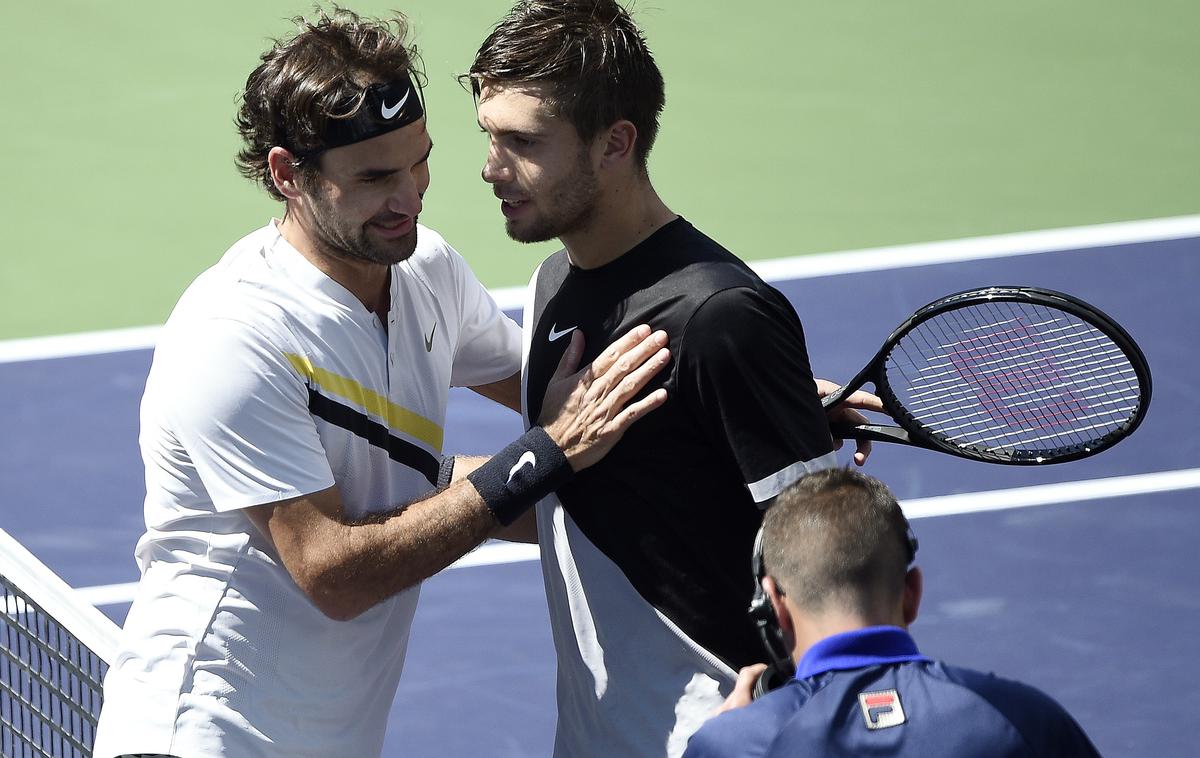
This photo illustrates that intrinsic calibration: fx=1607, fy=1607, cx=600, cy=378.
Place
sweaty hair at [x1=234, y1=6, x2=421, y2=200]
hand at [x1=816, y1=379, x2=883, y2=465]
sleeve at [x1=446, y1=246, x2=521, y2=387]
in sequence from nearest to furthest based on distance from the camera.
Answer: sweaty hair at [x1=234, y1=6, x2=421, y2=200] < hand at [x1=816, y1=379, x2=883, y2=465] < sleeve at [x1=446, y1=246, x2=521, y2=387]

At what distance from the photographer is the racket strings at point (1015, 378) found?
186 inches

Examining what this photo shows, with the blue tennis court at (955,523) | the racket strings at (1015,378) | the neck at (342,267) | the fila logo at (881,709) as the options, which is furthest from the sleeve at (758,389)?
the blue tennis court at (955,523)

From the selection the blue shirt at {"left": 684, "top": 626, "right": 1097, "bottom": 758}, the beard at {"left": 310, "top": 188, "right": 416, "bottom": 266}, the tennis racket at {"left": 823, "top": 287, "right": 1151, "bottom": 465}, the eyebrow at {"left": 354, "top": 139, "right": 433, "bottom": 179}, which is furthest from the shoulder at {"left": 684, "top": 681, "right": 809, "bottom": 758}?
the eyebrow at {"left": 354, "top": 139, "right": 433, "bottom": 179}

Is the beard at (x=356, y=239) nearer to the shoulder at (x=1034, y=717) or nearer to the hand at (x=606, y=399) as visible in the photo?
the hand at (x=606, y=399)

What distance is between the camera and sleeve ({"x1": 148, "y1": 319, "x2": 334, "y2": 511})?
11.4 feet

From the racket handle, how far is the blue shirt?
1.09 metres

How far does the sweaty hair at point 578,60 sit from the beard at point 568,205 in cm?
8

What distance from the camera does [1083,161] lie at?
889cm

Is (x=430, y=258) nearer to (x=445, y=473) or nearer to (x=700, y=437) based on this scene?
(x=445, y=473)

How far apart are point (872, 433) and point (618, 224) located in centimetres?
79

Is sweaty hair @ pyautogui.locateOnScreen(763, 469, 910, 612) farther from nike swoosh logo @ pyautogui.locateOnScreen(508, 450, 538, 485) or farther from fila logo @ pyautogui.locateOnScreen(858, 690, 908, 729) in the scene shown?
nike swoosh logo @ pyautogui.locateOnScreen(508, 450, 538, 485)

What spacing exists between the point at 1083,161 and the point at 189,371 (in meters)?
6.57

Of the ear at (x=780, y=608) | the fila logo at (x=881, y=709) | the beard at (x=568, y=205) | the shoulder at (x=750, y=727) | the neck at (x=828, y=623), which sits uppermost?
the beard at (x=568, y=205)

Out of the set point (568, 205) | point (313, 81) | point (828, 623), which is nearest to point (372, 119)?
point (313, 81)
